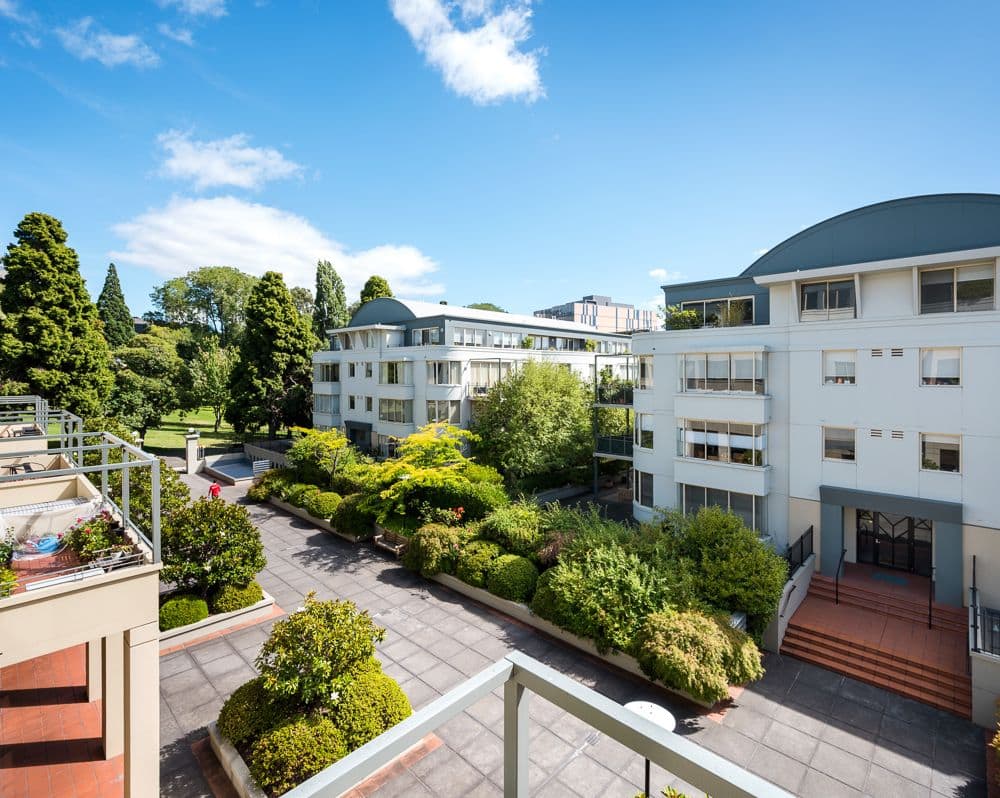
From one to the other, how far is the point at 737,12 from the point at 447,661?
18309mm

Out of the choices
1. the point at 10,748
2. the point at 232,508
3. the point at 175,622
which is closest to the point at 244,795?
the point at 10,748

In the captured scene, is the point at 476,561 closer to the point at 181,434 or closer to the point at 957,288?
the point at 957,288

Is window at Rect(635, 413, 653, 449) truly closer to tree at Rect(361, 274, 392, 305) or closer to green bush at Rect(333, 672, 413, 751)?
Answer: green bush at Rect(333, 672, 413, 751)

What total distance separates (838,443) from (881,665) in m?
7.35

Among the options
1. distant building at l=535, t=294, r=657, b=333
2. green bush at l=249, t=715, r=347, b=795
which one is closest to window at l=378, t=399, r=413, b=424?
green bush at l=249, t=715, r=347, b=795

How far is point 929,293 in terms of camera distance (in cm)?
1727

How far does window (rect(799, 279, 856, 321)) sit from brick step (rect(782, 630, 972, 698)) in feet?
35.8

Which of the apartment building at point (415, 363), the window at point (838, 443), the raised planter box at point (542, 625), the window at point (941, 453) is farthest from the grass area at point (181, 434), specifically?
the window at point (941, 453)

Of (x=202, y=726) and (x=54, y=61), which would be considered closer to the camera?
(x=202, y=726)

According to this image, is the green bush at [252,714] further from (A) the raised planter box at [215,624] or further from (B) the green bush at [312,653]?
(A) the raised planter box at [215,624]

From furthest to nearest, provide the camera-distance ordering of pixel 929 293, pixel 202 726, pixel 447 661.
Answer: pixel 929 293 < pixel 447 661 < pixel 202 726

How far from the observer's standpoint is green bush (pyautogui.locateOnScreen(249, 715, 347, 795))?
8984 mm

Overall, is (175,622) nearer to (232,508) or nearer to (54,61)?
(232,508)

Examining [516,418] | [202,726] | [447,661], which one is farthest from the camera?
[516,418]
